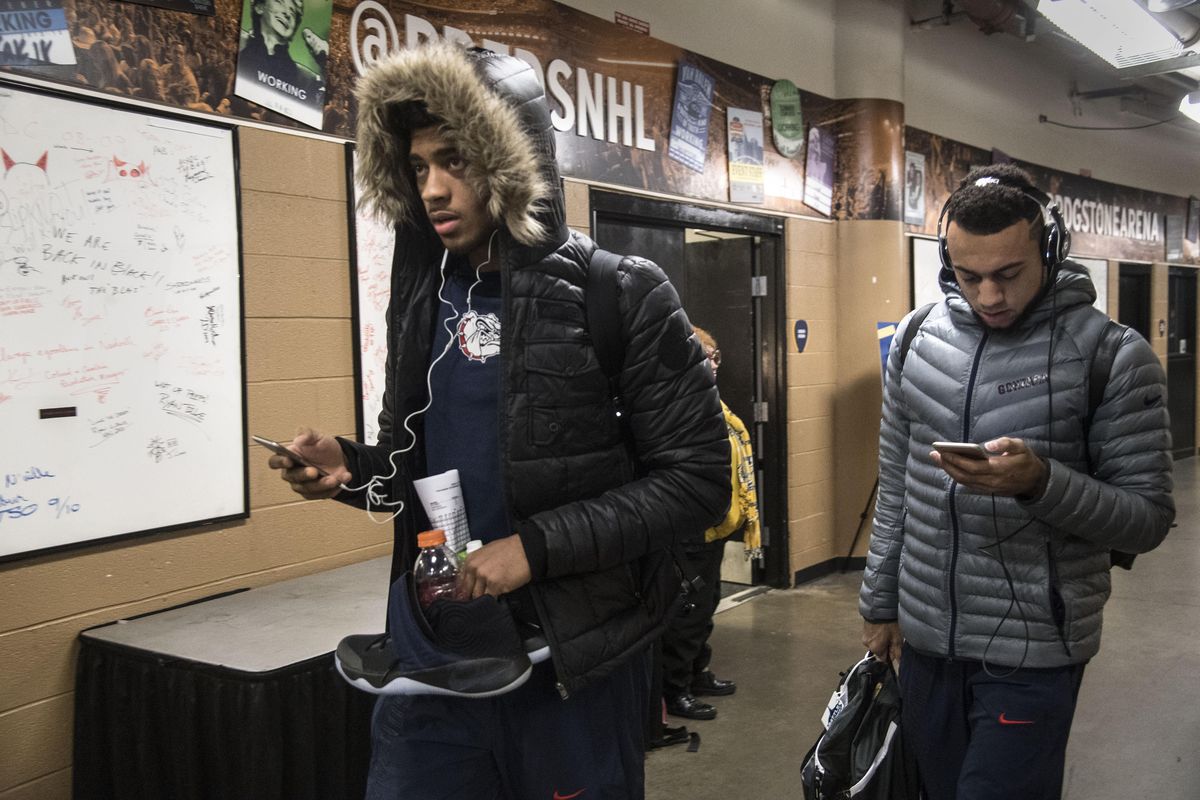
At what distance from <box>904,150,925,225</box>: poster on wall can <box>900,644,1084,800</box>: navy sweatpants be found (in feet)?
16.0

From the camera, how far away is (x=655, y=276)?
148 centimetres

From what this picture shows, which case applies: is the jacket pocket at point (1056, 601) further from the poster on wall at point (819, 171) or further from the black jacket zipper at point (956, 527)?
the poster on wall at point (819, 171)

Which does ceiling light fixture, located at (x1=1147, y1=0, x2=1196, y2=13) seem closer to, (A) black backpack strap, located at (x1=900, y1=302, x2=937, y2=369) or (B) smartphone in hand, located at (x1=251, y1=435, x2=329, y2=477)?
(A) black backpack strap, located at (x1=900, y1=302, x2=937, y2=369)

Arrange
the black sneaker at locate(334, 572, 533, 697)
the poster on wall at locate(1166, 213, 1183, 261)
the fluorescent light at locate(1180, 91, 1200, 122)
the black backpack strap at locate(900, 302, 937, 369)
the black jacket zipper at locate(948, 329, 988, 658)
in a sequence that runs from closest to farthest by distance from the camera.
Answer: the black sneaker at locate(334, 572, 533, 697), the black jacket zipper at locate(948, 329, 988, 658), the black backpack strap at locate(900, 302, 937, 369), the fluorescent light at locate(1180, 91, 1200, 122), the poster on wall at locate(1166, 213, 1183, 261)

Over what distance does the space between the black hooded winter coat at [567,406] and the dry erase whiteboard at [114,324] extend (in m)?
1.46

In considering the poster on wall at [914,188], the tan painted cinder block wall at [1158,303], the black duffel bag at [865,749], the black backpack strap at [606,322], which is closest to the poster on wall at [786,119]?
the poster on wall at [914,188]

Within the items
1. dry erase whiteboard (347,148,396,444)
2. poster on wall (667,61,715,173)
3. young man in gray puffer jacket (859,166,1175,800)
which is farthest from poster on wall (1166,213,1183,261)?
young man in gray puffer jacket (859,166,1175,800)

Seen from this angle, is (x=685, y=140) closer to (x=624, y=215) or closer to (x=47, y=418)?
(x=624, y=215)

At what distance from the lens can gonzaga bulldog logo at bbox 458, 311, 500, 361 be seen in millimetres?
1474

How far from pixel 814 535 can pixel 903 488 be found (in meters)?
3.98

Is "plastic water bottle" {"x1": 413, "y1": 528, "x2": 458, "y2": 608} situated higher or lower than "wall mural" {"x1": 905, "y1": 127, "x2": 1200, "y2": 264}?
lower

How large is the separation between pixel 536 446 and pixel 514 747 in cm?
44

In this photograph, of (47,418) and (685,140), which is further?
(685,140)

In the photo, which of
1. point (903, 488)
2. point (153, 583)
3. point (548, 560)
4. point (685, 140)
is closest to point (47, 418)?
point (153, 583)
